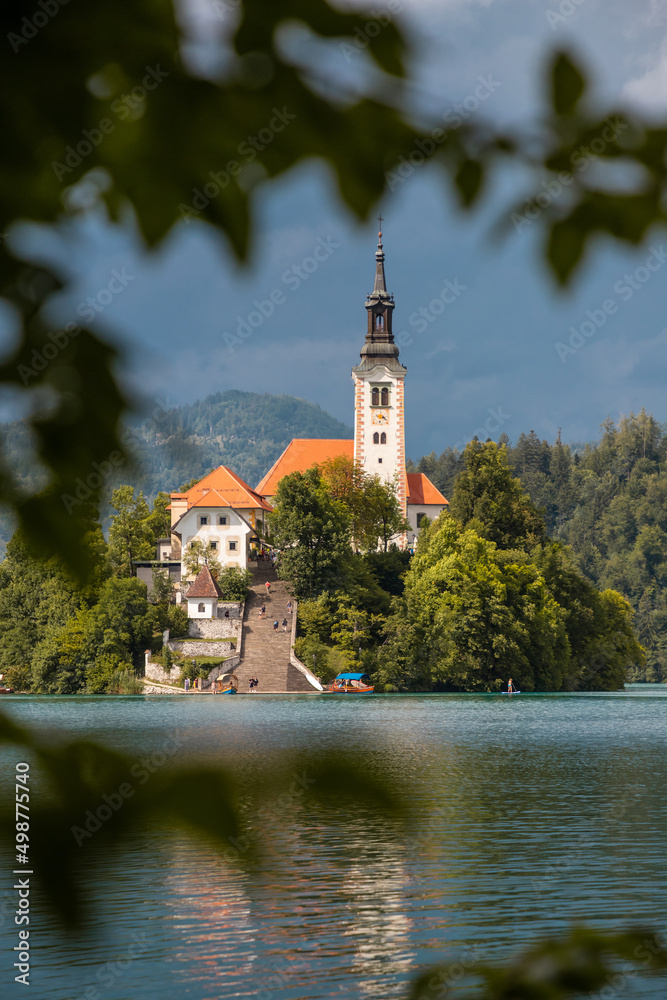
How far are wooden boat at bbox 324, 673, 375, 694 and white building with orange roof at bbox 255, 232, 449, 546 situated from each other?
17.7m

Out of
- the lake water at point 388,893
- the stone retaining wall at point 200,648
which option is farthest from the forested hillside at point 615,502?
the lake water at point 388,893

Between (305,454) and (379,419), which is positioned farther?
(305,454)

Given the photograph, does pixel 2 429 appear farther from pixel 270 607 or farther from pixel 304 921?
pixel 270 607

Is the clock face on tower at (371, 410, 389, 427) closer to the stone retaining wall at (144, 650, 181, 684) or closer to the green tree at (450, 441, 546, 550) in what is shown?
the green tree at (450, 441, 546, 550)

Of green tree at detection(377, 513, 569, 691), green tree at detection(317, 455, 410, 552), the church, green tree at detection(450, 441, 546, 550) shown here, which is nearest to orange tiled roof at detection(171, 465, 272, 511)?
the church

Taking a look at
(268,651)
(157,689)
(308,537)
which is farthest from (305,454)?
(157,689)

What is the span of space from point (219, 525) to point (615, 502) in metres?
72.5

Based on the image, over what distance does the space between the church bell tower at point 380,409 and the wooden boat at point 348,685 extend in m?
18.7

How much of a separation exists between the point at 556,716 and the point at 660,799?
23.2 meters

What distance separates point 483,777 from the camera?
930 inches

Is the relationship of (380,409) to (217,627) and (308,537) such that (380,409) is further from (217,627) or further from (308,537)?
(217,627)

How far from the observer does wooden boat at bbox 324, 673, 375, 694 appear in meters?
55.1

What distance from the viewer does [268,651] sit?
56406 millimetres

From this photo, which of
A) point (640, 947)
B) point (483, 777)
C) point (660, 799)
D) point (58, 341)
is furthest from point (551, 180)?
point (483, 777)
